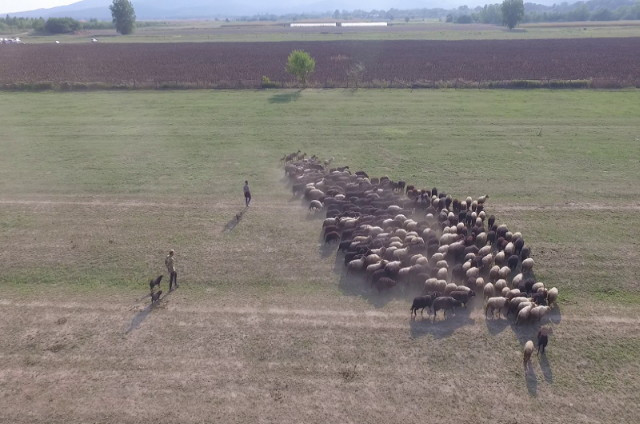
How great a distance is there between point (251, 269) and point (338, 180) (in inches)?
335

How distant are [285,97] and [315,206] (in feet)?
88.1

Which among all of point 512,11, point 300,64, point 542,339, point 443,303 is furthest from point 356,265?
point 512,11

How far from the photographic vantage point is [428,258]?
17516mm

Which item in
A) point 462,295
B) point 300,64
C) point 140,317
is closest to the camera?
point 140,317

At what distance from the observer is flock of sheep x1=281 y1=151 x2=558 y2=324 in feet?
49.1

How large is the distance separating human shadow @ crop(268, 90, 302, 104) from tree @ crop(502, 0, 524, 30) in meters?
111

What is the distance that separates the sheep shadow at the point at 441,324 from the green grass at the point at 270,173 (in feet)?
10.3

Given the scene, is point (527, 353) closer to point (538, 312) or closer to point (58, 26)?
point (538, 312)

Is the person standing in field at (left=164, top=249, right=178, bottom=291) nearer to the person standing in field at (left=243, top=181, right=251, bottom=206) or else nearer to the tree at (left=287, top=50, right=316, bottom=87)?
the person standing in field at (left=243, top=181, right=251, bottom=206)

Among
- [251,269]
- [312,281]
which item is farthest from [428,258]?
[251,269]

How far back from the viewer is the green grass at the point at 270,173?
1741 centimetres

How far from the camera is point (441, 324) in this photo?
47.1ft

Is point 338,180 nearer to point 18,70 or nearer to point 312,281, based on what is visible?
point 312,281

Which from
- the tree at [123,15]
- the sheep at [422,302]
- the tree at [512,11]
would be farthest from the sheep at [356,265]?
the tree at [512,11]
